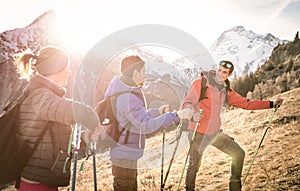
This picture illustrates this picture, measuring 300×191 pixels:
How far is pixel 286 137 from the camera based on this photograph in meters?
10.8

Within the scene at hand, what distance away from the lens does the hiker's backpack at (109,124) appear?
14.3ft

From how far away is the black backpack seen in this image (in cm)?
325

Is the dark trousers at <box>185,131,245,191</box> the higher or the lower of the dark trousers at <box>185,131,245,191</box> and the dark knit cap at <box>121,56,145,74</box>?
the lower

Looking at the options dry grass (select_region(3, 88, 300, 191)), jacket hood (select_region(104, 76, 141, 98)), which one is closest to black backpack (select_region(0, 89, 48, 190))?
jacket hood (select_region(104, 76, 141, 98))

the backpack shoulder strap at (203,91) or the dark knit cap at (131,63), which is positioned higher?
the dark knit cap at (131,63)

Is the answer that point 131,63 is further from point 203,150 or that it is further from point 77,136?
point 203,150

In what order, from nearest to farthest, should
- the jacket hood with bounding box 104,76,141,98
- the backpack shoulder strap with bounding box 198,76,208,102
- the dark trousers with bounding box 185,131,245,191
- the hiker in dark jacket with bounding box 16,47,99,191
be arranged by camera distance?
the hiker in dark jacket with bounding box 16,47,99,191 < the jacket hood with bounding box 104,76,141,98 < the dark trousers with bounding box 185,131,245,191 < the backpack shoulder strap with bounding box 198,76,208,102

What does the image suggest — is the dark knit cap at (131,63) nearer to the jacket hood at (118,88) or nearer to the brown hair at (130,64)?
the brown hair at (130,64)

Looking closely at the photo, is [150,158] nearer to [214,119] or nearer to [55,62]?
[214,119]

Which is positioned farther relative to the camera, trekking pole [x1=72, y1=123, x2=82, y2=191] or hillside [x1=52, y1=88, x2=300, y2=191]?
hillside [x1=52, y1=88, x2=300, y2=191]

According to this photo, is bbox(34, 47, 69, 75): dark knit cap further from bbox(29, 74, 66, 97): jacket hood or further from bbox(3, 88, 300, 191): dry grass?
bbox(3, 88, 300, 191): dry grass

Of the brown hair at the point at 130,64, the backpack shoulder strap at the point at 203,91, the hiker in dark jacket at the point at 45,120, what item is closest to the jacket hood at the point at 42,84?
the hiker in dark jacket at the point at 45,120

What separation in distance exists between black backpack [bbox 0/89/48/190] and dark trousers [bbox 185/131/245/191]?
3.19 meters

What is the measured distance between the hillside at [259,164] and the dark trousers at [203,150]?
1222 millimetres
